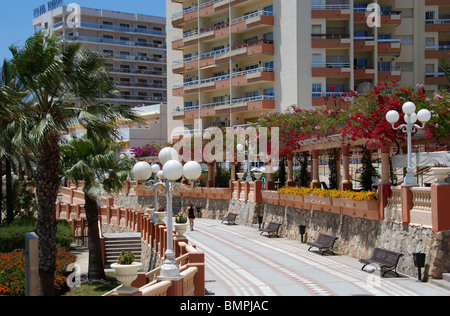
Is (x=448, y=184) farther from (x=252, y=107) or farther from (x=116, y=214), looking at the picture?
(x=252, y=107)

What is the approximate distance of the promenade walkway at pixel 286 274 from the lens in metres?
16.8

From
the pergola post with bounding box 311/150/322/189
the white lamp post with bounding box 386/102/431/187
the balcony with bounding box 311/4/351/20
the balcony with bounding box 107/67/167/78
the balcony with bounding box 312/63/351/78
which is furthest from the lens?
the balcony with bounding box 107/67/167/78

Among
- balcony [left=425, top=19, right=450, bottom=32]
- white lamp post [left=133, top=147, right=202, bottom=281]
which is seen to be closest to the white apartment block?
balcony [left=425, top=19, right=450, bottom=32]

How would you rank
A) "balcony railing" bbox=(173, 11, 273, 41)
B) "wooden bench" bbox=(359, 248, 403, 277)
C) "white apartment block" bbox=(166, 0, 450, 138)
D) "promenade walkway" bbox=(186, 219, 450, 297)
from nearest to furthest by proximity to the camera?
1. "promenade walkway" bbox=(186, 219, 450, 297)
2. "wooden bench" bbox=(359, 248, 403, 277)
3. "white apartment block" bbox=(166, 0, 450, 138)
4. "balcony railing" bbox=(173, 11, 273, 41)

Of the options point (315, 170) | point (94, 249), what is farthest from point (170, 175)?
point (315, 170)

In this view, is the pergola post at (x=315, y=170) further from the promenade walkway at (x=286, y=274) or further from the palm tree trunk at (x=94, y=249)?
the palm tree trunk at (x=94, y=249)

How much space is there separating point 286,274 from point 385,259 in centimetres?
336

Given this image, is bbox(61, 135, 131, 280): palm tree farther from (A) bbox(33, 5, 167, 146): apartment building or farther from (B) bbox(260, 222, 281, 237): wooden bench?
(A) bbox(33, 5, 167, 146): apartment building

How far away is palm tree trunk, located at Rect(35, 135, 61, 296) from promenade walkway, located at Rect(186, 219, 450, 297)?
5117 millimetres

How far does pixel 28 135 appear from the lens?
16.6m

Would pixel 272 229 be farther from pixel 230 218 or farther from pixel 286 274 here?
pixel 286 274

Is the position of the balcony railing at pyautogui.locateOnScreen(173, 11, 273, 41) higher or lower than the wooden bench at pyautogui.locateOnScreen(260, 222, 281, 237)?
higher

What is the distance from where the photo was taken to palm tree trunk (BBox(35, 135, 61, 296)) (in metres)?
17.7

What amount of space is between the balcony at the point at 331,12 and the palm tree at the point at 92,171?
99.1 ft
